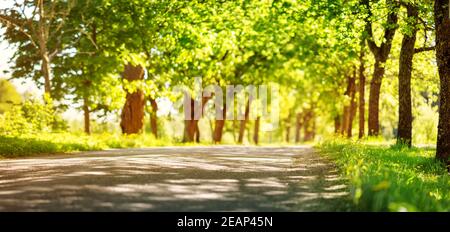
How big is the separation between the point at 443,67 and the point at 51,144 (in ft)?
40.0

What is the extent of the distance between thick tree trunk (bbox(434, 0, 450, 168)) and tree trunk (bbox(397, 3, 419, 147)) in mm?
5271

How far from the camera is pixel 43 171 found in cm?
1176

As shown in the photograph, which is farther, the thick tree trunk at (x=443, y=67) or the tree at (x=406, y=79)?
the tree at (x=406, y=79)

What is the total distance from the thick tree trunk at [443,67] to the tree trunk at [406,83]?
5271mm

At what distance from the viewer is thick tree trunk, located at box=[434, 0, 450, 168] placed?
14250 mm

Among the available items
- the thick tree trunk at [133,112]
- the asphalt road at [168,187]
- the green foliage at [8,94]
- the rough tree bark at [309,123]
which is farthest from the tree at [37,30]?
the green foliage at [8,94]

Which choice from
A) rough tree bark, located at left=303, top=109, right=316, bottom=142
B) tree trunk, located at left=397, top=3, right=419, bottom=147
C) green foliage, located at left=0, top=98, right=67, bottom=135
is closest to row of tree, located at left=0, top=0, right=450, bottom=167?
tree trunk, located at left=397, top=3, right=419, bottom=147

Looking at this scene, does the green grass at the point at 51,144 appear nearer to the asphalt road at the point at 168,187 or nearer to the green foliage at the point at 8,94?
the asphalt road at the point at 168,187

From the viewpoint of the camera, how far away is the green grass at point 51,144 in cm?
1747

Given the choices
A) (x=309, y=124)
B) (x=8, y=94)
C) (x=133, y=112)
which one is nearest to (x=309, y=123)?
(x=309, y=124)

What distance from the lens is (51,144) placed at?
19.4m

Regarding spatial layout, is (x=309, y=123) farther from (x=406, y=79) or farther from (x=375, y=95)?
(x=406, y=79)

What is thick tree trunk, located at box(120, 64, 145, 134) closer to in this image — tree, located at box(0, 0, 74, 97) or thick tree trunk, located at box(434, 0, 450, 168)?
tree, located at box(0, 0, 74, 97)
